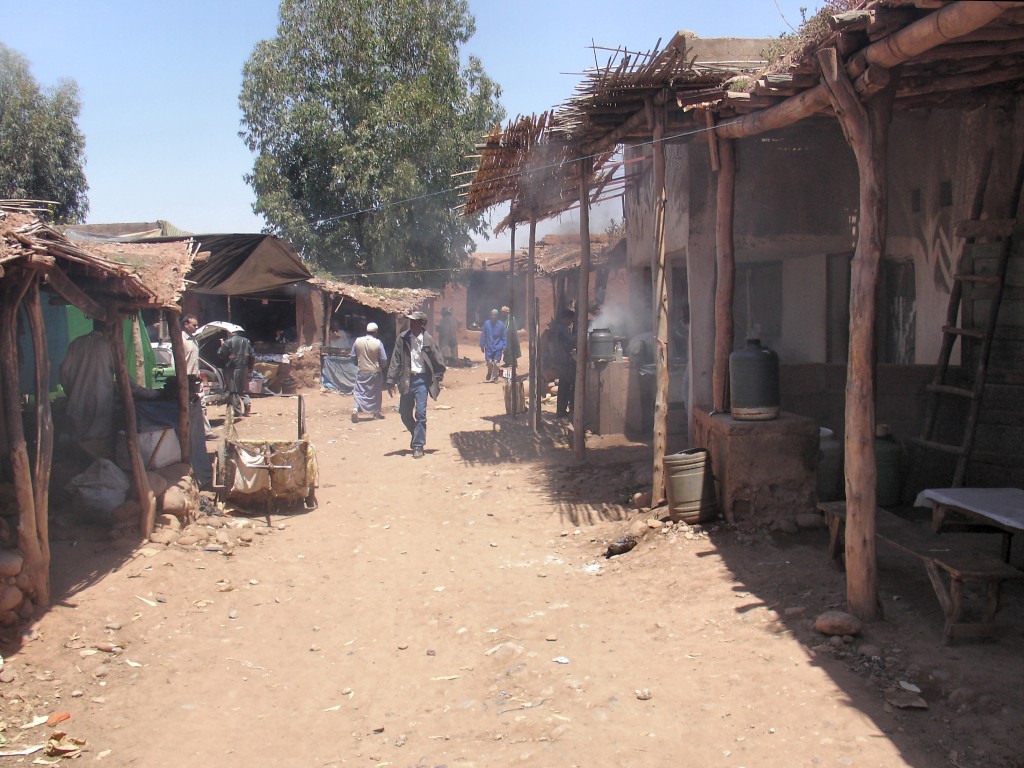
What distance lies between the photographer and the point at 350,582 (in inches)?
269

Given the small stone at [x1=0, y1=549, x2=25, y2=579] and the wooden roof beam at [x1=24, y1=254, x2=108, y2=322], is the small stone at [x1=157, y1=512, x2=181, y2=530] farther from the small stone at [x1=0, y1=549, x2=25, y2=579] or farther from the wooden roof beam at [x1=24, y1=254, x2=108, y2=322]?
the small stone at [x1=0, y1=549, x2=25, y2=579]

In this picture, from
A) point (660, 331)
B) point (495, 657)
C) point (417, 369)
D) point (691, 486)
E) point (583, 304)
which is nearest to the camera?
point (495, 657)

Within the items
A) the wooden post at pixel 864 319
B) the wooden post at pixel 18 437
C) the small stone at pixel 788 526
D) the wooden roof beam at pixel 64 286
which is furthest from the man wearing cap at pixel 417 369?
the wooden post at pixel 864 319

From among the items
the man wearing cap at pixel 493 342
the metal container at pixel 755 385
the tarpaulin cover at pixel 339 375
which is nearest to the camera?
the metal container at pixel 755 385

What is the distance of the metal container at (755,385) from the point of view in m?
6.42

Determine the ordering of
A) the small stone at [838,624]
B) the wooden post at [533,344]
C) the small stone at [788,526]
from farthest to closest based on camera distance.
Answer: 1. the wooden post at [533,344]
2. the small stone at [788,526]
3. the small stone at [838,624]

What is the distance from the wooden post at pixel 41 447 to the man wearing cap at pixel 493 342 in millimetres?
15829

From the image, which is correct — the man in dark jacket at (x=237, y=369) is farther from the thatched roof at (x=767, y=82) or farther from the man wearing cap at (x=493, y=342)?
the man wearing cap at (x=493, y=342)

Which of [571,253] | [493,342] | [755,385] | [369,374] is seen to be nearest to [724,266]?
[755,385]

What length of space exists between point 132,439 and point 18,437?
1669mm

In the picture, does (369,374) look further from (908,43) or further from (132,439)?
(908,43)

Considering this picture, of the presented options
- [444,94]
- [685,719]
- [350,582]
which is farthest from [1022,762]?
[444,94]

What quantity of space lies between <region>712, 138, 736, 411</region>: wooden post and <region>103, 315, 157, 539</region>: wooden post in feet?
16.1

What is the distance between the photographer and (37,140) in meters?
22.9
